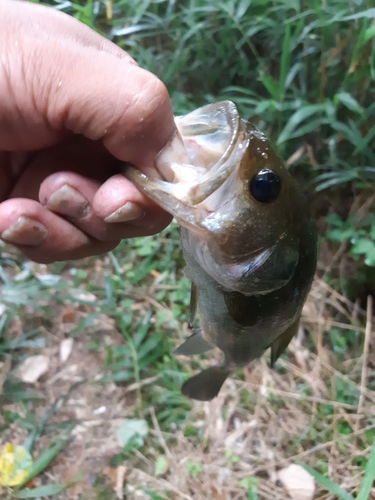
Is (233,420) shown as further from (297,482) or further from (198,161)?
(198,161)

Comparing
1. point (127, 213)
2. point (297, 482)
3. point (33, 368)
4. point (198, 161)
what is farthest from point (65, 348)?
point (198, 161)

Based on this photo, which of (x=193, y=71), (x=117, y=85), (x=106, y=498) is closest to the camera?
(x=117, y=85)

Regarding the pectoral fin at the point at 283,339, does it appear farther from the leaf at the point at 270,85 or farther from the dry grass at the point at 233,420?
the leaf at the point at 270,85

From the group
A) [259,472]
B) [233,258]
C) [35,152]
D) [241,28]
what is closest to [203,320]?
[233,258]

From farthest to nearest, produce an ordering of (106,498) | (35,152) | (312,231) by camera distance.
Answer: (106,498)
(35,152)
(312,231)

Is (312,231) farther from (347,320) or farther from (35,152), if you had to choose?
(347,320)

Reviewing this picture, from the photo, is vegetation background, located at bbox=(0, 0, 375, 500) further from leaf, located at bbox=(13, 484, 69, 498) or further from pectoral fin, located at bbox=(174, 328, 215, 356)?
pectoral fin, located at bbox=(174, 328, 215, 356)

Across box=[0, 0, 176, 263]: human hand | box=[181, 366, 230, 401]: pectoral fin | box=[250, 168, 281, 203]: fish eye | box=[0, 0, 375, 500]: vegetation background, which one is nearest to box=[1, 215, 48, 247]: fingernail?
box=[0, 0, 176, 263]: human hand

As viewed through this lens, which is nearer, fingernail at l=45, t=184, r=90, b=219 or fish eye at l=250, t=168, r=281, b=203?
fish eye at l=250, t=168, r=281, b=203
